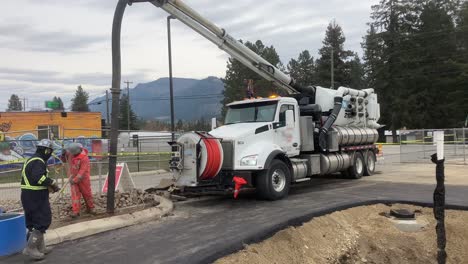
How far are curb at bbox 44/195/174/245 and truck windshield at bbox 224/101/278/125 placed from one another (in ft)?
13.2

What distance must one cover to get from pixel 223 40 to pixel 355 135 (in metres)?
6.77

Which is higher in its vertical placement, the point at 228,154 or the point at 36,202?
the point at 228,154

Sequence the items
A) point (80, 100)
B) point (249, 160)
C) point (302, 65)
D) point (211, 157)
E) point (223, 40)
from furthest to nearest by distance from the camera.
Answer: point (80, 100)
point (302, 65)
point (223, 40)
point (249, 160)
point (211, 157)

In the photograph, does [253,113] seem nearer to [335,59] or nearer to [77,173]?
[77,173]

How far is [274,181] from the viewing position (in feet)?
41.8

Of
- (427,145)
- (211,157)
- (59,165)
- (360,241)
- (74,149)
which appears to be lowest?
(360,241)

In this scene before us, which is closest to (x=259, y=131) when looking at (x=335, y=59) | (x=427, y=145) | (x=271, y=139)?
(x=271, y=139)

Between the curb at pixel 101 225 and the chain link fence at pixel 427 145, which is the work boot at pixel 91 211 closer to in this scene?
the curb at pixel 101 225

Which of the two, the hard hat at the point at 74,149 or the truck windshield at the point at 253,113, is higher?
the truck windshield at the point at 253,113

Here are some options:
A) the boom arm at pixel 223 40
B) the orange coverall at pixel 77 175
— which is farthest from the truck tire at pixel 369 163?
the orange coverall at pixel 77 175

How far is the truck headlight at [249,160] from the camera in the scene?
39.8 feet

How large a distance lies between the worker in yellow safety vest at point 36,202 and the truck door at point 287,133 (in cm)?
726

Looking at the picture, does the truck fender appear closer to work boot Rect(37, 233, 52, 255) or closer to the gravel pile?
the gravel pile

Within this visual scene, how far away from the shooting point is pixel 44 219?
24.6 ft
